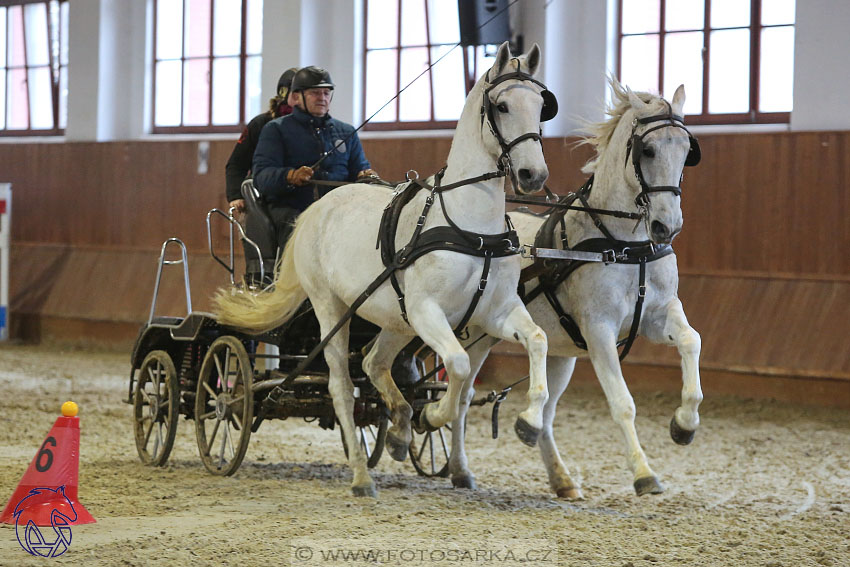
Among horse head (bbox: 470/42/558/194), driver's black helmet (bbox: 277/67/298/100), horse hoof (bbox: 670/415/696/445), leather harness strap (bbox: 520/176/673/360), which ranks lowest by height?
horse hoof (bbox: 670/415/696/445)

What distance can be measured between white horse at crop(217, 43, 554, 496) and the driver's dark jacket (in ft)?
1.83

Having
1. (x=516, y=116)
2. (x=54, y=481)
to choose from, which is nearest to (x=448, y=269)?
(x=516, y=116)

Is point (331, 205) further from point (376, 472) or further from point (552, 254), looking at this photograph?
point (376, 472)

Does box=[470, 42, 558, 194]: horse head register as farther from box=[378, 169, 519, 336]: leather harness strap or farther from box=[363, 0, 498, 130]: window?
box=[363, 0, 498, 130]: window

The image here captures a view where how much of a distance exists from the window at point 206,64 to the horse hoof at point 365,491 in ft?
26.8

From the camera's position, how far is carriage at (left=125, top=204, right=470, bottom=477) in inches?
214

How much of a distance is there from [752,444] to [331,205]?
3.83 m

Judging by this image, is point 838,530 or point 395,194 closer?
point 838,530

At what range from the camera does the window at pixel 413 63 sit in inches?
461

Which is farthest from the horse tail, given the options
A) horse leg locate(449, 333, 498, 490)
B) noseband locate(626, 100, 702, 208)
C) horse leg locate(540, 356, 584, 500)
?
noseband locate(626, 100, 702, 208)

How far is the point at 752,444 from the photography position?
293 inches

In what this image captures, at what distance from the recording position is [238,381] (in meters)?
5.55

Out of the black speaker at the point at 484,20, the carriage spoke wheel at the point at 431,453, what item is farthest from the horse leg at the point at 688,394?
the black speaker at the point at 484,20

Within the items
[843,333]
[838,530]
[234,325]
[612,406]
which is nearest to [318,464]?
[234,325]
